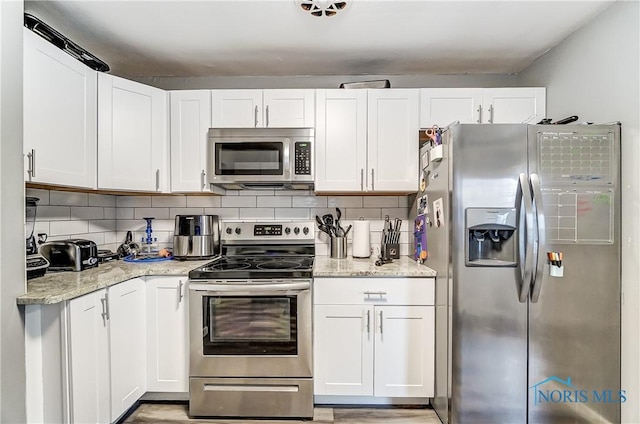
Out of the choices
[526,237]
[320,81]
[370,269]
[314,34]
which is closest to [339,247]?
[370,269]

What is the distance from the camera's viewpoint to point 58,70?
172cm

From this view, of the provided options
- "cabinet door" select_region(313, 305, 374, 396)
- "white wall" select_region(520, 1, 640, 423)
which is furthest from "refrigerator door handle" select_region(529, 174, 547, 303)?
"cabinet door" select_region(313, 305, 374, 396)

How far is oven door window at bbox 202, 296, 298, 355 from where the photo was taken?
77.2 inches

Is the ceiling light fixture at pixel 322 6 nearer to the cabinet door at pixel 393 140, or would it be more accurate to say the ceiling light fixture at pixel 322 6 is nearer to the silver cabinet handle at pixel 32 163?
the cabinet door at pixel 393 140

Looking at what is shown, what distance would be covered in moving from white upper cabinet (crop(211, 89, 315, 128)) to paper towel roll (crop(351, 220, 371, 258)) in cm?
83

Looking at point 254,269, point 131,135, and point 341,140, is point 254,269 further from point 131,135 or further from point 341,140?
point 131,135

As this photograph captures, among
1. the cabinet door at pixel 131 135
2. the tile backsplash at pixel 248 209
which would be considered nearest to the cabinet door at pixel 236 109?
the cabinet door at pixel 131 135

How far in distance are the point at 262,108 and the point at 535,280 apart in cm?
195

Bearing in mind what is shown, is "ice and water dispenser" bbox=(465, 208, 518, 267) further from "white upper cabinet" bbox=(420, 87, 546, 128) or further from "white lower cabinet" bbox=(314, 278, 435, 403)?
"white upper cabinet" bbox=(420, 87, 546, 128)

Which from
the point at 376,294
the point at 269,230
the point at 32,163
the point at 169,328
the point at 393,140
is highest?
the point at 393,140

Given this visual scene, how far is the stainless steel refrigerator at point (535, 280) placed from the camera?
5.52 feet

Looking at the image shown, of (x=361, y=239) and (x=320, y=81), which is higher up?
(x=320, y=81)

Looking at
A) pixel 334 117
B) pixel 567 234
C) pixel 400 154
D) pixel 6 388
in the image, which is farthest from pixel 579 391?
pixel 6 388

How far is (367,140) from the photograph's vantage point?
234 centimetres
